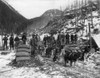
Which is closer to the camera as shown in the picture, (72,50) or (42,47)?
(72,50)

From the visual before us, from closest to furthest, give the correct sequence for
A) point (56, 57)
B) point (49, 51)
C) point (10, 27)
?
point (56, 57)
point (49, 51)
point (10, 27)

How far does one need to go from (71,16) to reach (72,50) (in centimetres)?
8211

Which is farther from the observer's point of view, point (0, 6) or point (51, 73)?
point (0, 6)

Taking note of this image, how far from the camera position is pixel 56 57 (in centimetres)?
1526

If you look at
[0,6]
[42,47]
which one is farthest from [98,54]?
[0,6]

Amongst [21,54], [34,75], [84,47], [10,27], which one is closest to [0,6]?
[10,27]

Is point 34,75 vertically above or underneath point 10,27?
underneath

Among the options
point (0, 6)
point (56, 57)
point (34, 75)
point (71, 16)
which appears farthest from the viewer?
point (71, 16)

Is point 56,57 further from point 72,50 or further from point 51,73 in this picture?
point 51,73

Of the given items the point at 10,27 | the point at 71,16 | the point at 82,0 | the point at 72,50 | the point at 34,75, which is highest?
the point at 82,0

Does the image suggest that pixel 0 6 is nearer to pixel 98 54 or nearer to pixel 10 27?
pixel 10 27

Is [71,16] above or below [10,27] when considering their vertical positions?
above

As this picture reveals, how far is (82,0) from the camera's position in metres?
122

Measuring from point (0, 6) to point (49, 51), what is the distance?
964 inches
